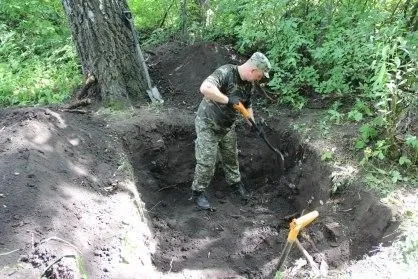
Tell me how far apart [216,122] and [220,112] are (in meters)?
0.14

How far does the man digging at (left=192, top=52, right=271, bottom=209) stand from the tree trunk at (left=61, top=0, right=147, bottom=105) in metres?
1.73

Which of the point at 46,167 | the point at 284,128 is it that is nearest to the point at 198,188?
the point at 284,128

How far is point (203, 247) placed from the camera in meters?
4.71

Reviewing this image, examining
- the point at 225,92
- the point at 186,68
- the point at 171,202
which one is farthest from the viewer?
the point at 186,68

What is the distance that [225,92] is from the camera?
517 centimetres

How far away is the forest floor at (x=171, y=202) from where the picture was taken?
11.4 feet

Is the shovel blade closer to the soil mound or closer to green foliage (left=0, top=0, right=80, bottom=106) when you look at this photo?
the soil mound

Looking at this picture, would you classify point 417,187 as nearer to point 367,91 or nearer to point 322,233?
point 322,233

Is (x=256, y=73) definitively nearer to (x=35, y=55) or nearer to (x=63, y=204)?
(x=63, y=204)

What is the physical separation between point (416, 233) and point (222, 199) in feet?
9.06

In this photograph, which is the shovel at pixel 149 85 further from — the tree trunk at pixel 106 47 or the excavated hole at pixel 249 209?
the excavated hole at pixel 249 209

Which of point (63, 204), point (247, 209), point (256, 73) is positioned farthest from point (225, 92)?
point (63, 204)

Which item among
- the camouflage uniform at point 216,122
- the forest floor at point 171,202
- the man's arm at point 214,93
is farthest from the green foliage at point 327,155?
the man's arm at point 214,93

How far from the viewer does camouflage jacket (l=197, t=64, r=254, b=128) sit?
508 centimetres
